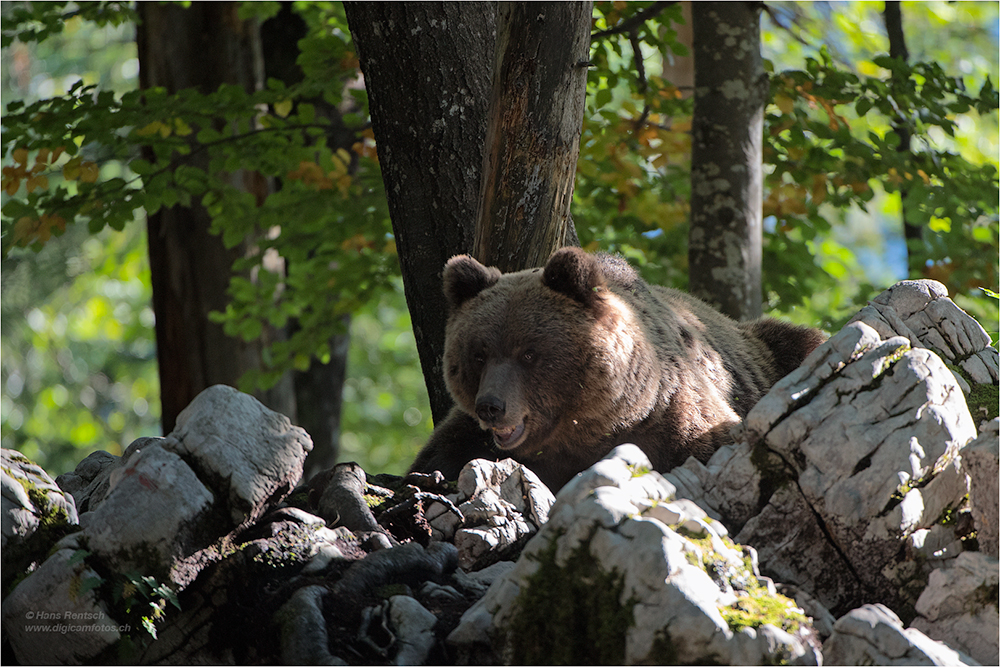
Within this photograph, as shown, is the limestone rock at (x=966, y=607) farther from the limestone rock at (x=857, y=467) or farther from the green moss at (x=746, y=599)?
the green moss at (x=746, y=599)

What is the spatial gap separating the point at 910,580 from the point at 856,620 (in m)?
0.57

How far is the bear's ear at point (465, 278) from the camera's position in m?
4.36

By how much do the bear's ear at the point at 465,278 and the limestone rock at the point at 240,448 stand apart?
4.43 ft

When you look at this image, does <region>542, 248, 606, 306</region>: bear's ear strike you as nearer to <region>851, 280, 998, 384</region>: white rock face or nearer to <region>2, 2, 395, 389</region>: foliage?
<region>851, 280, 998, 384</region>: white rock face

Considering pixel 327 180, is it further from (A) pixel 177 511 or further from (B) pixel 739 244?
(A) pixel 177 511

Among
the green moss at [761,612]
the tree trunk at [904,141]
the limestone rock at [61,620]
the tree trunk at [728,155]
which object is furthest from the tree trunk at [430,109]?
the tree trunk at [904,141]

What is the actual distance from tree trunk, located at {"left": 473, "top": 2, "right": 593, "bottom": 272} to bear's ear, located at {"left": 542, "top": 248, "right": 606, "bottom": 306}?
46 cm

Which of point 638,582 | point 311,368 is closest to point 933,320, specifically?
point 638,582

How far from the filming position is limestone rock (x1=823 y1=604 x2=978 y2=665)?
2311 millimetres

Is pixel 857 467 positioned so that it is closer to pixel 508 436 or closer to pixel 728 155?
pixel 508 436

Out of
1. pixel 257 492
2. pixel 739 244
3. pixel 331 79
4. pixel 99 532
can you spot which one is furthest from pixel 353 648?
pixel 331 79

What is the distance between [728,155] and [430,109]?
2.78 metres

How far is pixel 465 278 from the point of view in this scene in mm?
4383

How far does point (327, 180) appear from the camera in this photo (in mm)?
7844
